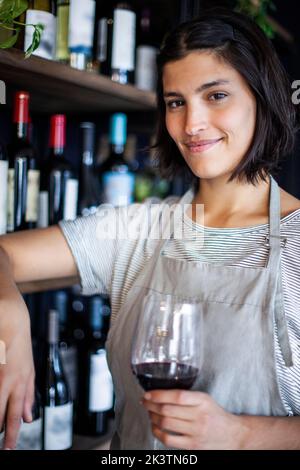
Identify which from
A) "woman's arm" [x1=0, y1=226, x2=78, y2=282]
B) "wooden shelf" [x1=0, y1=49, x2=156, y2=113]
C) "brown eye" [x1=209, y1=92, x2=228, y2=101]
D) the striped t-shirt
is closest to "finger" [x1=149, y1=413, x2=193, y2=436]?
the striped t-shirt

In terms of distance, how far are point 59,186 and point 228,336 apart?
2.02 ft

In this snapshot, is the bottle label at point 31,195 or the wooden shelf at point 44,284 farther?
the bottle label at point 31,195

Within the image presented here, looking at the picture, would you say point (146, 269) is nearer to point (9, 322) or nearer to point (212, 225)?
point (212, 225)

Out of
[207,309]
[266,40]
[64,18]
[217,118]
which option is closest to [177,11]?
[64,18]

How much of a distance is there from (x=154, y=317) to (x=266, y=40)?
2.01 ft

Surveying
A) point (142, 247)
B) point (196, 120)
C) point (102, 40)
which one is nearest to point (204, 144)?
point (196, 120)

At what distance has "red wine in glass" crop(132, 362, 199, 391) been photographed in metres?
0.69

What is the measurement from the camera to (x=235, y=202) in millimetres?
1083

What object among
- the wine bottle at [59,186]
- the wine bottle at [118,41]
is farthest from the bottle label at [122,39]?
the wine bottle at [59,186]

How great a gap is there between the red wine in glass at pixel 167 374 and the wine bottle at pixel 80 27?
784 millimetres

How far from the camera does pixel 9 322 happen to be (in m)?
0.77

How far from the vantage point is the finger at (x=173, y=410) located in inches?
26.3

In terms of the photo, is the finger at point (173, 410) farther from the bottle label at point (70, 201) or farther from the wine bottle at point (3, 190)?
the bottle label at point (70, 201)

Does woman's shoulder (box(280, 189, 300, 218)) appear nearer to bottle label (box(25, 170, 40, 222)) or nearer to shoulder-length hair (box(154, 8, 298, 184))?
shoulder-length hair (box(154, 8, 298, 184))
